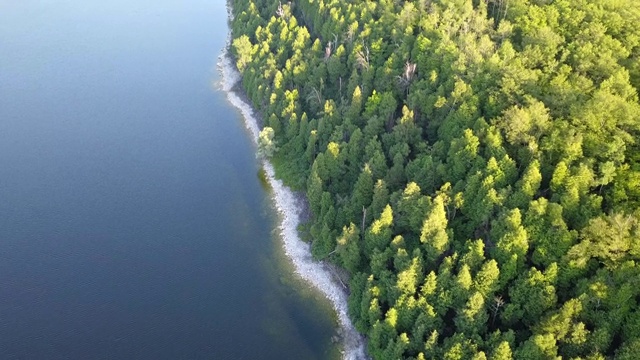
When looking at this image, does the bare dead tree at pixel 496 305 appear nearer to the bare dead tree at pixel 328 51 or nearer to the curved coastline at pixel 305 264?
the curved coastline at pixel 305 264

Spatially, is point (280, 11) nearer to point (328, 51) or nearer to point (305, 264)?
point (328, 51)

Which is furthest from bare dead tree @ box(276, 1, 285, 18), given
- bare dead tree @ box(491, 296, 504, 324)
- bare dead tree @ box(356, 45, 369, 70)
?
bare dead tree @ box(491, 296, 504, 324)

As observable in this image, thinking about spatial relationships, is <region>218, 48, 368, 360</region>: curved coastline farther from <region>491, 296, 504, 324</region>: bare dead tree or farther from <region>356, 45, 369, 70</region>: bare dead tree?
<region>356, 45, 369, 70</region>: bare dead tree

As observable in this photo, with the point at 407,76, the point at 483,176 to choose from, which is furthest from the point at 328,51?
the point at 483,176

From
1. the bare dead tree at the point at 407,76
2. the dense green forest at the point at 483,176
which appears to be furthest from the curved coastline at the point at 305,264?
the bare dead tree at the point at 407,76

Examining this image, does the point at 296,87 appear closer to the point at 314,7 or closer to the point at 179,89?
the point at 314,7

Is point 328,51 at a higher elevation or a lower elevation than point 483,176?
higher
